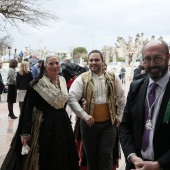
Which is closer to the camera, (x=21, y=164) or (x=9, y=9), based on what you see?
(x=21, y=164)

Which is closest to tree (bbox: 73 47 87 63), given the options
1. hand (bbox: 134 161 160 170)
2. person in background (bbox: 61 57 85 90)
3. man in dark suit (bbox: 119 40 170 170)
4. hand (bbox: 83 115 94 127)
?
person in background (bbox: 61 57 85 90)

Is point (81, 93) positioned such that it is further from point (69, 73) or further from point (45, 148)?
point (69, 73)

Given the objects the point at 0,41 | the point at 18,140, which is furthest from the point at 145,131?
the point at 0,41

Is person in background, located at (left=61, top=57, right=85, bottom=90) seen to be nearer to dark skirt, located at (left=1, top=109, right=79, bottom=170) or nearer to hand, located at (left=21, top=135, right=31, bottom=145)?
dark skirt, located at (left=1, top=109, right=79, bottom=170)

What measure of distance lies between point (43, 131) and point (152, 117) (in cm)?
177

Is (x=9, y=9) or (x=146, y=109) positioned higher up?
(x=9, y=9)

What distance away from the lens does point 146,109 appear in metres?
2.15

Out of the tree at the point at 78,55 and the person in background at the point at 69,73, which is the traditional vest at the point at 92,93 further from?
the tree at the point at 78,55

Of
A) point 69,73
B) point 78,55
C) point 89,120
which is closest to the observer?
point 89,120

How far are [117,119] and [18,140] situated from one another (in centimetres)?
126

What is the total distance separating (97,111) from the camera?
3766mm

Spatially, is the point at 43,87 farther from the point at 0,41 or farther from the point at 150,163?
the point at 0,41

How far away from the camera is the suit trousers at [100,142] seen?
12.2 feet

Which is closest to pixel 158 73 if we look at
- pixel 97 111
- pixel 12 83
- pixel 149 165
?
pixel 149 165
